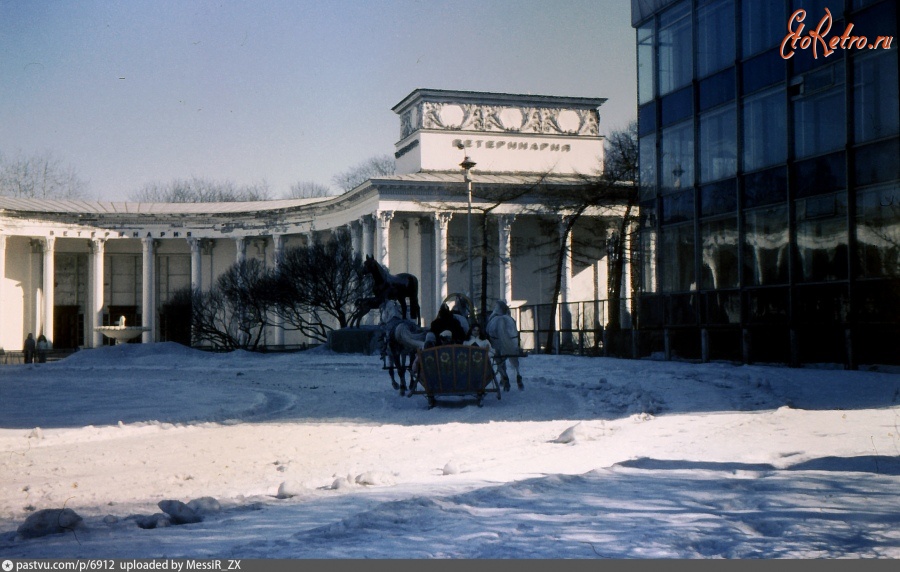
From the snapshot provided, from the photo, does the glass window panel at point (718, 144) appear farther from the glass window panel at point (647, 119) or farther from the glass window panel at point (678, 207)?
the glass window panel at point (647, 119)

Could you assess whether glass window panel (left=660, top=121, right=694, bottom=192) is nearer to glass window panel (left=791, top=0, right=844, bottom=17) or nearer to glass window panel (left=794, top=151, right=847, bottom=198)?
glass window panel (left=794, top=151, right=847, bottom=198)

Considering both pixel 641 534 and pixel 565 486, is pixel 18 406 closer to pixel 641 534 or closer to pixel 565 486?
pixel 565 486

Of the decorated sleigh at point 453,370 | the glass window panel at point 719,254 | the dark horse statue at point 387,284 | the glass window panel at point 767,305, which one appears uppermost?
the glass window panel at point 719,254

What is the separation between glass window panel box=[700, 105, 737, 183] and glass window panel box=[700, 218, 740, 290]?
4.86 feet

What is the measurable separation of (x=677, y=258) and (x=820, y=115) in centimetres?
815

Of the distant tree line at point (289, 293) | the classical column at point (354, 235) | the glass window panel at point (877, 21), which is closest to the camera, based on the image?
the glass window panel at point (877, 21)

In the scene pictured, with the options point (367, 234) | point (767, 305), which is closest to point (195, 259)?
point (367, 234)

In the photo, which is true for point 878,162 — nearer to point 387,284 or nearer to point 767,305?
point 767,305

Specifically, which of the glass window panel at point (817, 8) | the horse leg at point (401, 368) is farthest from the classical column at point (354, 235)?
the horse leg at point (401, 368)

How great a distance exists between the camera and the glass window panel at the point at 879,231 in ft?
74.8

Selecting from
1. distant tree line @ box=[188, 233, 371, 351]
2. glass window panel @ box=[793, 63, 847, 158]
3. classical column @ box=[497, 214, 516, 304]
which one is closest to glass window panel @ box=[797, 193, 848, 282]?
glass window panel @ box=[793, 63, 847, 158]

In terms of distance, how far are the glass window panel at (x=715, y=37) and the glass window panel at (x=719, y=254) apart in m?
4.74

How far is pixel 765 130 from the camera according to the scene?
2808cm

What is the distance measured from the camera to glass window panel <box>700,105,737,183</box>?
2964 centimetres
